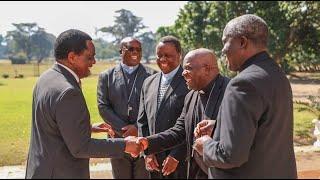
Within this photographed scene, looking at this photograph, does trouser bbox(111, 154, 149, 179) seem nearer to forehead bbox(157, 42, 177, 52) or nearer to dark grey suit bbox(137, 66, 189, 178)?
dark grey suit bbox(137, 66, 189, 178)

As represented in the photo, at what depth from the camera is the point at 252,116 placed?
2234 millimetres

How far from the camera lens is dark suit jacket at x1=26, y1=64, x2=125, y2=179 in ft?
8.79

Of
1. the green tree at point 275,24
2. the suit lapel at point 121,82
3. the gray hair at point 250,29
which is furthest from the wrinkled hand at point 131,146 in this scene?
the green tree at point 275,24

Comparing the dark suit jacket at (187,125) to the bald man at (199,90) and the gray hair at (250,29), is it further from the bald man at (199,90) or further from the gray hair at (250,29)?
the gray hair at (250,29)

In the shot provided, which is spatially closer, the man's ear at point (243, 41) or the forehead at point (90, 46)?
the man's ear at point (243, 41)

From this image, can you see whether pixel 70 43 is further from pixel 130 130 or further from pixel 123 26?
pixel 123 26

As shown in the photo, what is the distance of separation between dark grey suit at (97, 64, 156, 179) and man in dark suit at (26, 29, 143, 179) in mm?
1902

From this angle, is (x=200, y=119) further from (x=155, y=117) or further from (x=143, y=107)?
(x=143, y=107)

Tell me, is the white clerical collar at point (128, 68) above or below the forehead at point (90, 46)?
below

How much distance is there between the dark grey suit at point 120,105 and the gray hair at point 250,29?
8.79 ft

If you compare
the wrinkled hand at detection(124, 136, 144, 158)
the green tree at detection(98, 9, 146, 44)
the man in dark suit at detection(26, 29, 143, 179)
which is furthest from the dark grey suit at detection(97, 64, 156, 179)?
the green tree at detection(98, 9, 146, 44)

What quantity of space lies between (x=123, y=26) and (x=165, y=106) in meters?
86.0

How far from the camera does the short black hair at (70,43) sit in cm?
286

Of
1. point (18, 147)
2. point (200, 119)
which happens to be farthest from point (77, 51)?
point (18, 147)
